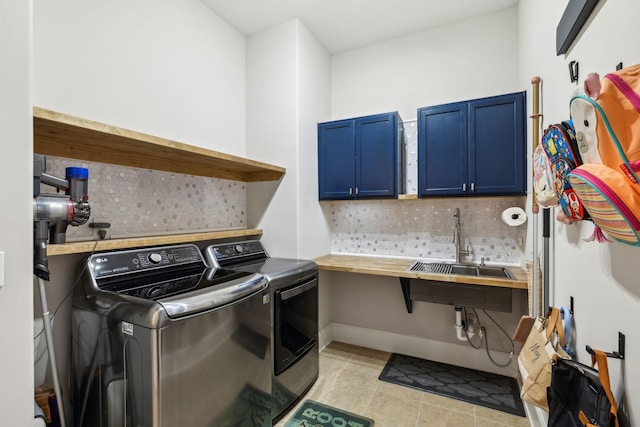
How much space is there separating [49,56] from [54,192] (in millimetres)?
699

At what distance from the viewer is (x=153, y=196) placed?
1981 mm

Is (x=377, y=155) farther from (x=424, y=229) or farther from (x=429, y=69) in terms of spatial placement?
(x=429, y=69)

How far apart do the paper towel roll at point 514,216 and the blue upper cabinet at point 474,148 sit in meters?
0.17

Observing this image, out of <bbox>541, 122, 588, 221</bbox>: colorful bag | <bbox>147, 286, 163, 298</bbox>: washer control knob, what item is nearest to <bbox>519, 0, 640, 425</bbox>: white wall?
<bbox>541, 122, 588, 221</bbox>: colorful bag

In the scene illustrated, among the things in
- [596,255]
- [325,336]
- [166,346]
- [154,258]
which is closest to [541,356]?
[596,255]


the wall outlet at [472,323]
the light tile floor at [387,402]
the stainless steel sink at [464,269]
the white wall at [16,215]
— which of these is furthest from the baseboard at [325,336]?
the white wall at [16,215]

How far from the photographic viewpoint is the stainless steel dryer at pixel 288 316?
1.85 m

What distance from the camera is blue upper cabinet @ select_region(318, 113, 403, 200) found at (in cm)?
255

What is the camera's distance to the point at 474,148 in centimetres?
225

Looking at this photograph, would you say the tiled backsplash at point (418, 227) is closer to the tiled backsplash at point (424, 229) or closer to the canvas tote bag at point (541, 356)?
the tiled backsplash at point (424, 229)

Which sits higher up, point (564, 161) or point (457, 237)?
point (564, 161)

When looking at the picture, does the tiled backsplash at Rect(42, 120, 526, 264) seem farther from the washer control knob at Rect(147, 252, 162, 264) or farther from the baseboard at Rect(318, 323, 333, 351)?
the baseboard at Rect(318, 323, 333, 351)

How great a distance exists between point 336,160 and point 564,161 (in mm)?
1940

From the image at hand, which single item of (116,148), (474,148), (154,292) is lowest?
(154,292)
